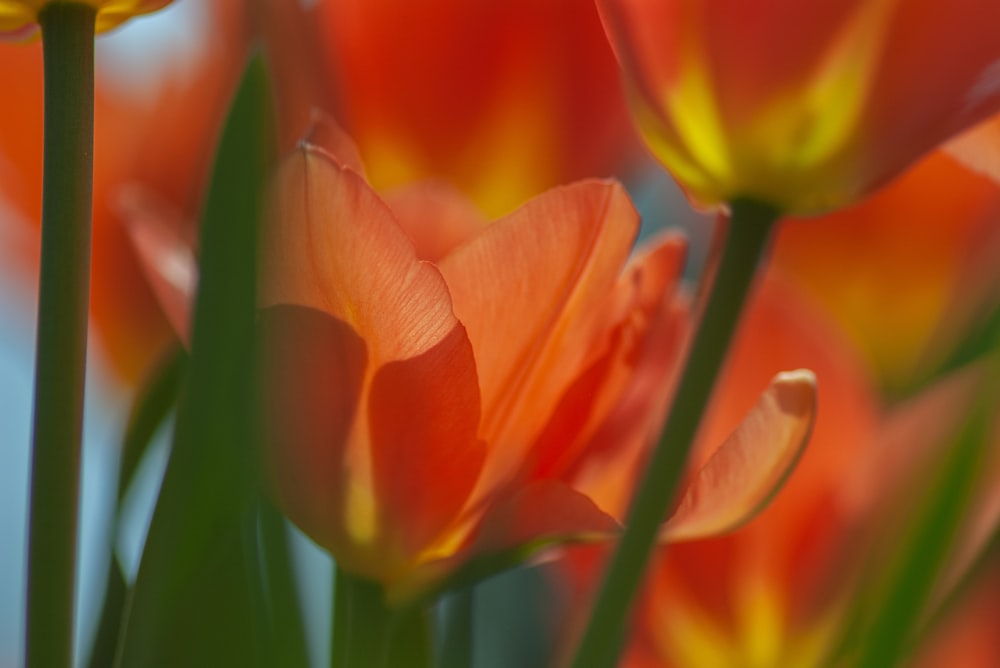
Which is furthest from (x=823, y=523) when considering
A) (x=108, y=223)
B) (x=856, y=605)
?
(x=108, y=223)

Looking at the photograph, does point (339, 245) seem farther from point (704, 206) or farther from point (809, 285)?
point (809, 285)

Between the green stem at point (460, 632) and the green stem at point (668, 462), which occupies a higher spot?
the green stem at point (668, 462)

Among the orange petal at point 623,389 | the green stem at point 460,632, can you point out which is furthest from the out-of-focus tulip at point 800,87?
the green stem at point 460,632

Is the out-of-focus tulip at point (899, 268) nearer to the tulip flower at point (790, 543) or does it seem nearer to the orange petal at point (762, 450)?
the tulip flower at point (790, 543)

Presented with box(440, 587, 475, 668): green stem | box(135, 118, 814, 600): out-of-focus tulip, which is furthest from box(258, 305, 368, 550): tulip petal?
box(440, 587, 475, 668): green stem

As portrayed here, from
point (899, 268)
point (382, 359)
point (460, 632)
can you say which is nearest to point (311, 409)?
point (382, 359)

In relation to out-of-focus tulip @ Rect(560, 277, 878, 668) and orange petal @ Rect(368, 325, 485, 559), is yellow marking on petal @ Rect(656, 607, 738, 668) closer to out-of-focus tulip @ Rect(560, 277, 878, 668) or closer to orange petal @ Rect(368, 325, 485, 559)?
out-of-focus tulip @ Rect(560, 277, 878, 668)
